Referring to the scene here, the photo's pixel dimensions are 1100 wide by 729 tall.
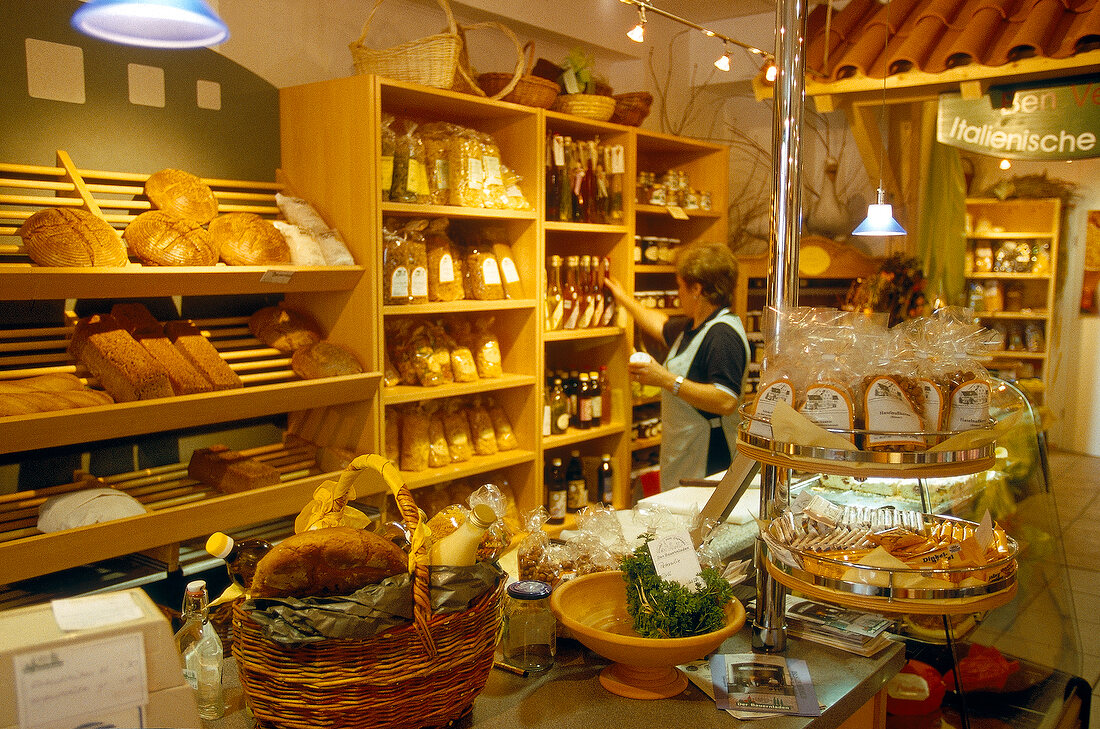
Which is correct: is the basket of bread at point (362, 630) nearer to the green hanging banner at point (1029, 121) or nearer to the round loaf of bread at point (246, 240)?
the round loaf of bread at point (246, 240)

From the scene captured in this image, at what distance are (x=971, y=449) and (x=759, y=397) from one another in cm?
34

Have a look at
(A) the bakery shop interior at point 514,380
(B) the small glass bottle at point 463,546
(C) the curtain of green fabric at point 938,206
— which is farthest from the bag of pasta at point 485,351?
(C) the curtain of green fabric at point 938,206

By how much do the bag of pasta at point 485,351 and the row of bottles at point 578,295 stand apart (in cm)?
29

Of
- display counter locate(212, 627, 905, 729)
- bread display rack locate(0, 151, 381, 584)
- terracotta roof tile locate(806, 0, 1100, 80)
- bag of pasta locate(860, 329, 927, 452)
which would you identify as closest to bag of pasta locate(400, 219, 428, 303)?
bread display rack locate(0, 151, 381, 584)

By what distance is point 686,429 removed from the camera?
3.69 metres

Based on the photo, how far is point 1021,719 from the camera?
7.11 feet

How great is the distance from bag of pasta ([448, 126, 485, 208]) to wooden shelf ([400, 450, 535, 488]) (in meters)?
1.07

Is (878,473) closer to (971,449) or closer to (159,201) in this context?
(971,449)

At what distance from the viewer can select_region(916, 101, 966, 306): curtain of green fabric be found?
18.8 feet

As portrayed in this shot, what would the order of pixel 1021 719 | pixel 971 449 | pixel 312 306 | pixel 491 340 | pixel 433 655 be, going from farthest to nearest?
pixel 491 340
pixel 312 306
pixel 1021 719
pixel 971 449
pixel 433 655

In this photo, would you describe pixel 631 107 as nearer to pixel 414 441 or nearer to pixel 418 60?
pixel 418 60

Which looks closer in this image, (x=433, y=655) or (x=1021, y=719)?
(x=433, y=655)

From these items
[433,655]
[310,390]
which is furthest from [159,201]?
→ [433,655]

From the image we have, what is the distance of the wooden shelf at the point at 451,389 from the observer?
316 cm
